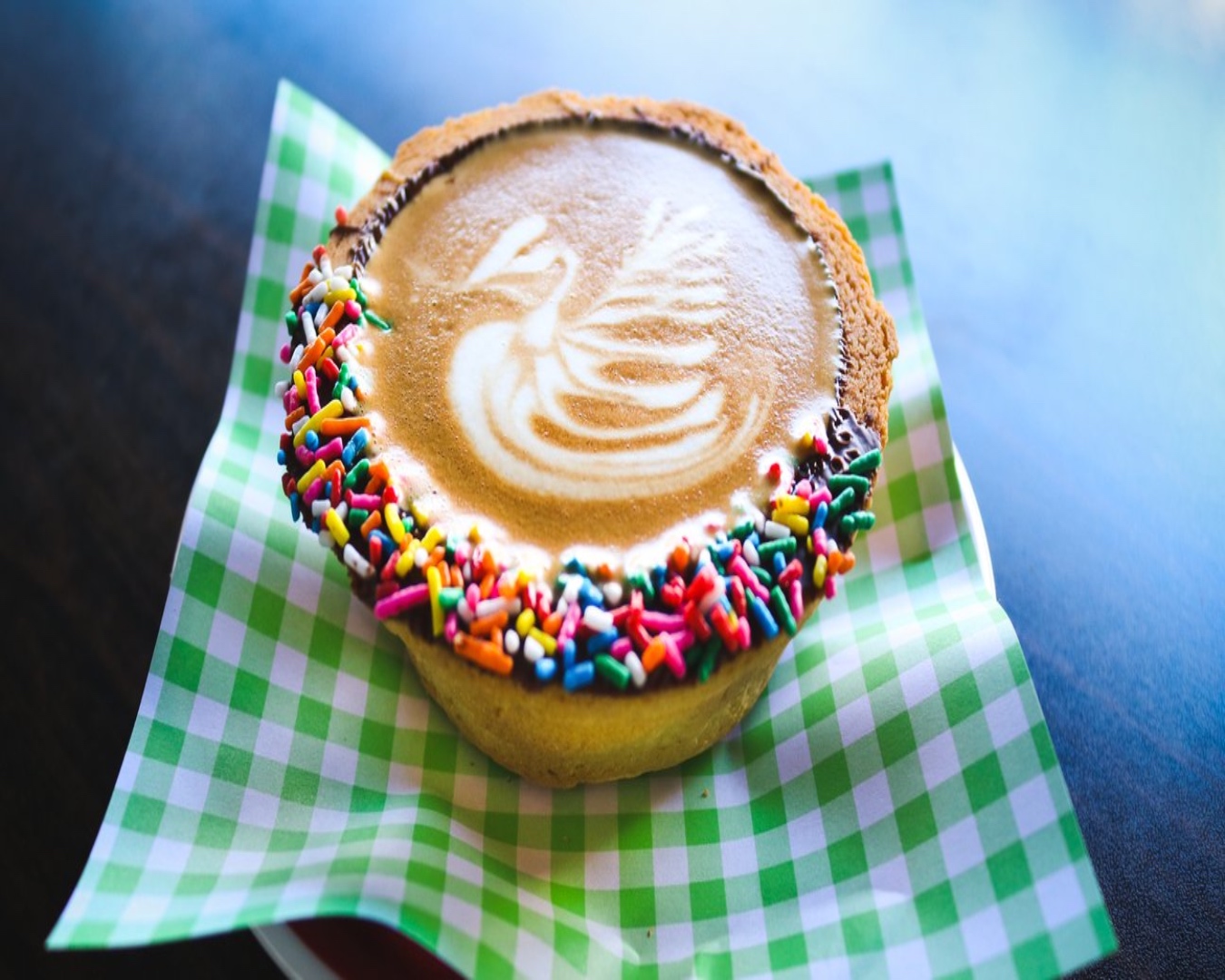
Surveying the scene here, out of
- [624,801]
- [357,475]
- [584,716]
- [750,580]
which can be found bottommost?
[624,801]

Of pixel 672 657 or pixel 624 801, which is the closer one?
pixel 672 657

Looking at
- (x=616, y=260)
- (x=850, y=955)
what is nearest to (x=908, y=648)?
(x=850, y=955)

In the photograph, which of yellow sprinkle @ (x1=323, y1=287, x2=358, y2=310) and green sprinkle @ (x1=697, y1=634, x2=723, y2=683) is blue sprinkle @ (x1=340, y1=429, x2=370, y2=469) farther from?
green sprinkle @ (x1=697, y1=634, x2=723, y2=683)

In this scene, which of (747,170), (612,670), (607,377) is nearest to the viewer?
(612,670)

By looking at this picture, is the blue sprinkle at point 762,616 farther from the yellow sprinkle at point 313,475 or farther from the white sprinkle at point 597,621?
the yellow sprinkle at point 313,475

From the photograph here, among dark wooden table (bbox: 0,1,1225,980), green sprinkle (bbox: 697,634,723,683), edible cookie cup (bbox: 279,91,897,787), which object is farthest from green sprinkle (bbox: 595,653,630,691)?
dark wooden table (bbox: 0,1,1225,980)

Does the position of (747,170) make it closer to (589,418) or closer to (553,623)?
(589,418)

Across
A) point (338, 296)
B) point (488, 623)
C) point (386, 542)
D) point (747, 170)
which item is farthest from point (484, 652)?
point (747, 170)
